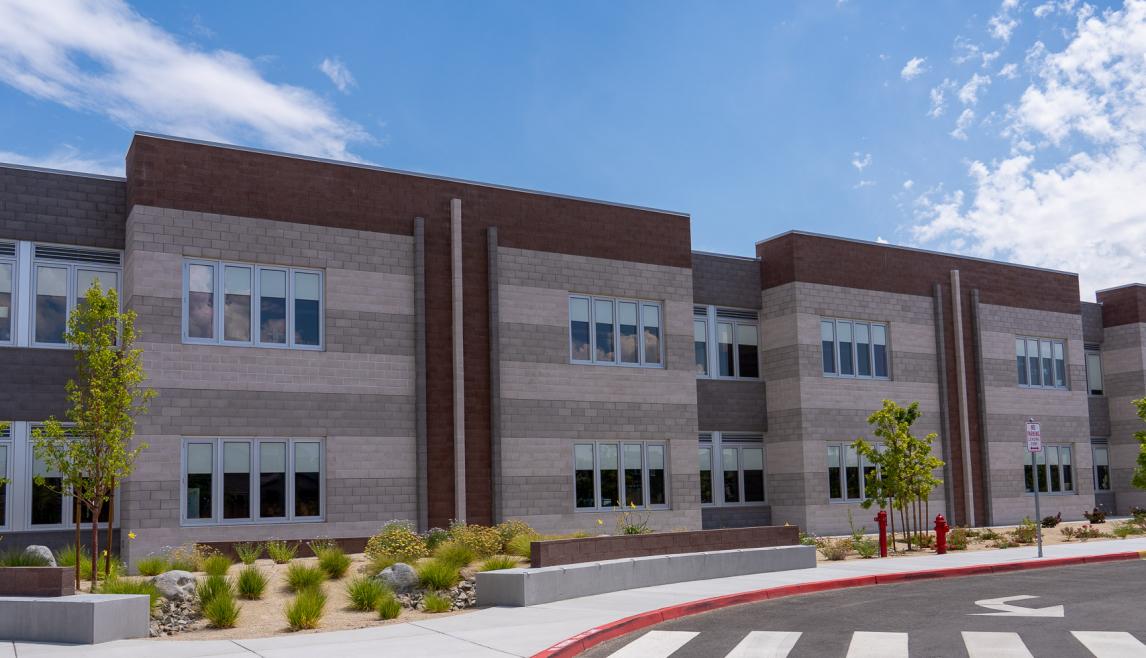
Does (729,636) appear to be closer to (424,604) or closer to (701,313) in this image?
(424,604)

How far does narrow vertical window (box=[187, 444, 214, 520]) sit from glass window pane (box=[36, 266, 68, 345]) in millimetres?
3647

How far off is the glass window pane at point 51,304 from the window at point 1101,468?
37.3 m

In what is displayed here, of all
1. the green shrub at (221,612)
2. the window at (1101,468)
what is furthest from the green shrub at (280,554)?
the window at (1101,468)

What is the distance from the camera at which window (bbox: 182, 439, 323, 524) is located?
72.6 feet

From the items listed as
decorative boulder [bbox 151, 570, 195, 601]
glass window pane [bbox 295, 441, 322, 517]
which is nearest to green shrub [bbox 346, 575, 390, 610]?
decorative boulder [bbox 151, 570, 195, 601]

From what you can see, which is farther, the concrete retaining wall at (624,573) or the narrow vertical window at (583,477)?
the narrow vertical window at (583,477)

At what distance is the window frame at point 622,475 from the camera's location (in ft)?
88.5

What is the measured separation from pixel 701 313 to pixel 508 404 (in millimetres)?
8553

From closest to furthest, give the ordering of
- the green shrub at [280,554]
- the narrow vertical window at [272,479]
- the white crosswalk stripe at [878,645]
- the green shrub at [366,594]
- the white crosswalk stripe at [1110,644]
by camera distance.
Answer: the white crosswalk stripe at [1110,644] → the white crosswalk stripe at [878,645] → the green shrub at [366,594] → the green shrub at [280,554] → the narrow vertical window at [272,479]

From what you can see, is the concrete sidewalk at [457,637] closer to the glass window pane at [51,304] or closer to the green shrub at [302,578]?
the green shrub at [302,578]

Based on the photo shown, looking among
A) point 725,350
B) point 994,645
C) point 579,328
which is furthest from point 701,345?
point 994,645

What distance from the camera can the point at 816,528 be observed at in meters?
31.3

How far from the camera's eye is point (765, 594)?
56.2ft

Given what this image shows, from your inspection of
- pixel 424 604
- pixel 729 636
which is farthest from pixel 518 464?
pixel 729 636
